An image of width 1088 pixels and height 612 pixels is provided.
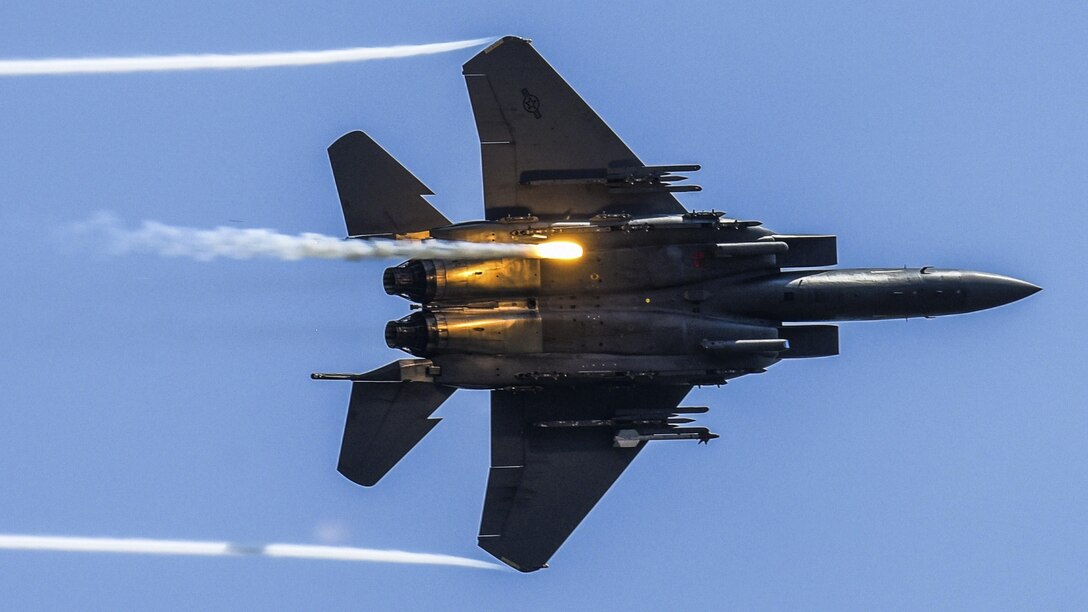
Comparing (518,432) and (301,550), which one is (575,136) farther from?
(301,550)

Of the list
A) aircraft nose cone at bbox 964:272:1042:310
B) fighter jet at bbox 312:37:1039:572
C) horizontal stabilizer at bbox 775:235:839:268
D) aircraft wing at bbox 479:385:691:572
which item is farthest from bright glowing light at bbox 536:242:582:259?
aircraft nose cone at bbox 964:272:1042:310

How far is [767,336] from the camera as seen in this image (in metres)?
27.0

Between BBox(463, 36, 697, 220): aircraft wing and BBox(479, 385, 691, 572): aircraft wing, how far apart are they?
2.34 metres

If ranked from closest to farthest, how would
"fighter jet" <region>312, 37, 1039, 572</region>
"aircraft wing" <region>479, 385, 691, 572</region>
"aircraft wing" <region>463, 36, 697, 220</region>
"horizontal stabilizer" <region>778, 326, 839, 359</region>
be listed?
"fighter jet" <region>312, 37, 1039, 572</region>
"aircraft wing" <region>463, 36, 697, 220</region>
"aircraft wing" <region>479, 385, 691, 572</region>
"horizontal stabilizer" <region>778, 326, 839, 359</region>

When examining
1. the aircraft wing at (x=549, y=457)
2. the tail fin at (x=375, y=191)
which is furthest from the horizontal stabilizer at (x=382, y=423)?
the tail fin at (x=375, y=191)

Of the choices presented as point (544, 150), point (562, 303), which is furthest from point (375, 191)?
point (562, 303)

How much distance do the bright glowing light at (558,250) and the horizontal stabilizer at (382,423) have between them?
6.81ft

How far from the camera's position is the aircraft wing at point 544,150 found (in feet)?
87.0

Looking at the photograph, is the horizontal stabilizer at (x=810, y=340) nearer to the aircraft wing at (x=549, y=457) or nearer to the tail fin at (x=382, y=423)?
the aircraft wing at (x=549, y=457)

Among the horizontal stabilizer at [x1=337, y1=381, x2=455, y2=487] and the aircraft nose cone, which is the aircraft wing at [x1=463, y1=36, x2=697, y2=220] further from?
the aircraft nose cone

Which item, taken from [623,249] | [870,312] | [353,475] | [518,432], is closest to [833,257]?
[870,312]

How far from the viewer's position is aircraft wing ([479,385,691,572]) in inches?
1062

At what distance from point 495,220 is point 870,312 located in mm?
5136

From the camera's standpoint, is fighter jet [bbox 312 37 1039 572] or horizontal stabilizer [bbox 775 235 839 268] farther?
horizontal stabilizer [bbox 775 235 839 268]
